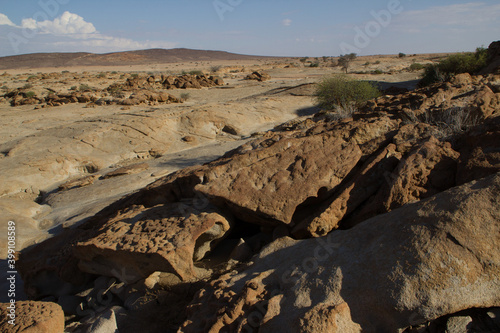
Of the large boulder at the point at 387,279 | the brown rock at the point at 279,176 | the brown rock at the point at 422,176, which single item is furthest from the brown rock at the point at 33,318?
the brown rock at the point at 422,176

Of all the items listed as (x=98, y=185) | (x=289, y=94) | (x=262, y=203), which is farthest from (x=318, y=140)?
(x=289, y=94)

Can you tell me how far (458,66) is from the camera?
1525cm

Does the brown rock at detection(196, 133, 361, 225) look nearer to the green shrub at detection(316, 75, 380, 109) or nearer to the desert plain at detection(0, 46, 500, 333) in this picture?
the desert plain at detection(0, 46, 500, 333)

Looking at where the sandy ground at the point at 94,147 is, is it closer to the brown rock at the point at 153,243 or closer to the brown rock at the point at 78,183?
the brown rock at the point at 78,183

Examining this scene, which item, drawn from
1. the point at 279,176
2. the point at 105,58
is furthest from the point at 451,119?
the point at 105,58

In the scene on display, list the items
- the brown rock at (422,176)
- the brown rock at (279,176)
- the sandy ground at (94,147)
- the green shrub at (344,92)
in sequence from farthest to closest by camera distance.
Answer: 1. the green shrub at (344,92)
2. the sandy ground at (94,147)
3. the brown rock at (279,176)
4. the brown rock at (422,176)

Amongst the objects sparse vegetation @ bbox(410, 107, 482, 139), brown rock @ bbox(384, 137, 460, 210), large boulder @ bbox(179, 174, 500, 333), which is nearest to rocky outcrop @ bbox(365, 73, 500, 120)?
sparse vegetation @ bbox(410, 107, 482, 139)

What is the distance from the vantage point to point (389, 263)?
233cm

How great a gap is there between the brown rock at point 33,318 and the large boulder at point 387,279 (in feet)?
3.89

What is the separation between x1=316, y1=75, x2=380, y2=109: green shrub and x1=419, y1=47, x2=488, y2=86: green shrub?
3096 millimetres

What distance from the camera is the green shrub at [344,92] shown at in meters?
13.5

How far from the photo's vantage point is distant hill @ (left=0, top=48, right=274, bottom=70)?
75825 millimetres

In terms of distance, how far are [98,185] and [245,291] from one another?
6.35 metres

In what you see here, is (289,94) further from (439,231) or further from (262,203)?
(439,231)
